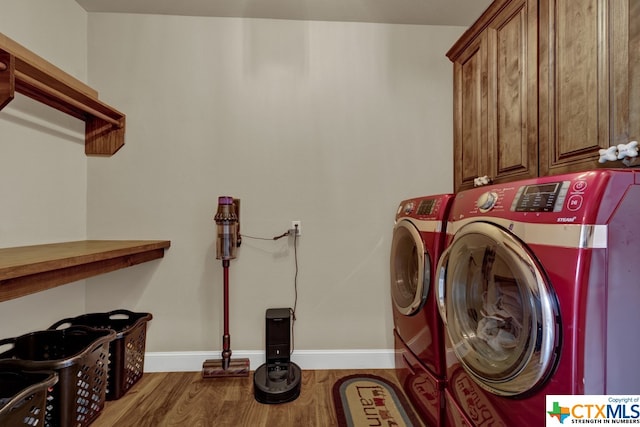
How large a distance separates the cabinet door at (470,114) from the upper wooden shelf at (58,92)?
7.08 feet

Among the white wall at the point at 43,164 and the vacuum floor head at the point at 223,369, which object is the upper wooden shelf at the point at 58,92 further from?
the vacuum floor head at the point at 223,369

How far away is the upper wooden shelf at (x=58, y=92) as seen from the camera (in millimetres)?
1168

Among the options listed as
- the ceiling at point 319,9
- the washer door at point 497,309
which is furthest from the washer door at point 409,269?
the ceiling at point 319,9

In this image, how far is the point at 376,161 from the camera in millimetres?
2102

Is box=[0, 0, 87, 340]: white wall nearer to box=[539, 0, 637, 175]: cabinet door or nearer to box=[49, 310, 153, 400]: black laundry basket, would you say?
box=[49, 310, 153, 400]: black laundry basket

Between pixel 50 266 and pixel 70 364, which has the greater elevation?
pixel 50 266

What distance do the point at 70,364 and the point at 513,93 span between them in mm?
2344

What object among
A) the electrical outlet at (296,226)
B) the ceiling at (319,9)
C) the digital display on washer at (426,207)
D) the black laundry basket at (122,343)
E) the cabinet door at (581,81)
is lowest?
the black laundry basket at (122,343)

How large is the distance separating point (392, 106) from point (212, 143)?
1.28 meters

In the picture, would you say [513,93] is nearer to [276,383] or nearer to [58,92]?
[276,383]

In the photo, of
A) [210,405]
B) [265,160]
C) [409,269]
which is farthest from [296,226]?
[210,405]

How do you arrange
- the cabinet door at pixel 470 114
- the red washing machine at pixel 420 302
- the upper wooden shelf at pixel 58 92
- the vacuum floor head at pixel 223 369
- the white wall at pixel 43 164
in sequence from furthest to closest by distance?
the vacuum floor head at pixel 223 369, the cabinet door at pixel 470 114, the white wall at pixel 43 164, the red washing machine at pixel 420 302, the upper wooden shelf at pixel 58 92

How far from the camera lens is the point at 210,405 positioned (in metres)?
1.65

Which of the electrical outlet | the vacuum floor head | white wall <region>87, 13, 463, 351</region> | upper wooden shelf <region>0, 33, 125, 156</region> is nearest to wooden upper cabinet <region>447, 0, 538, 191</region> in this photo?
white wall <region>87, 13, 463, 351</region>
